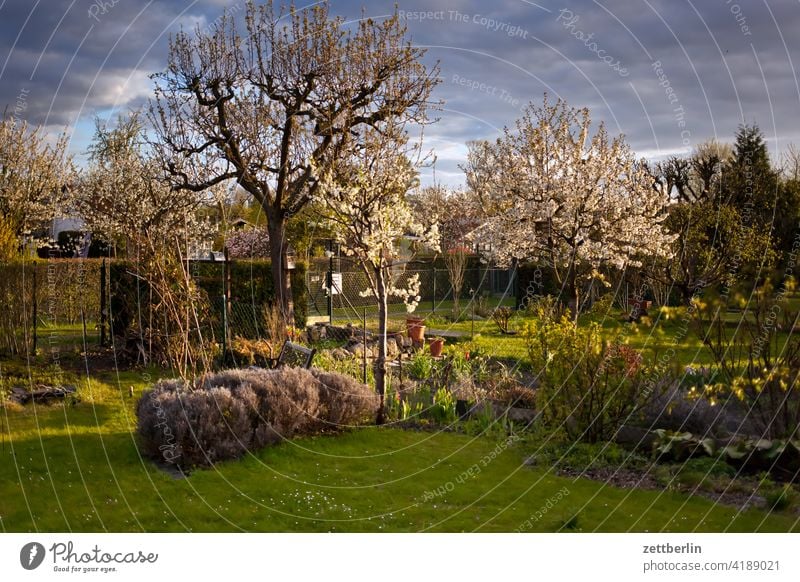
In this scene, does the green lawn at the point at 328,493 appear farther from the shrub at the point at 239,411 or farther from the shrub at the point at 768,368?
the shrub at the point at 768,368

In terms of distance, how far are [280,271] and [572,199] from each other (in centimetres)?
721

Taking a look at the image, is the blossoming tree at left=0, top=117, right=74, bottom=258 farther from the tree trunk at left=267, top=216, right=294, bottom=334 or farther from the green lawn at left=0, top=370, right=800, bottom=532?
the green lawn at left=0, top=370, right=800, bottom=532

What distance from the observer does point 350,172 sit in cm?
1168

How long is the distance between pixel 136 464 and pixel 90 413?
278 cm

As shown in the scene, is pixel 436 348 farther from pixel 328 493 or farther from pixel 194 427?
pixel 328 493

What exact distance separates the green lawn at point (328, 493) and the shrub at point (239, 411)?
22cm

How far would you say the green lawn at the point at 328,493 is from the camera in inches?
245

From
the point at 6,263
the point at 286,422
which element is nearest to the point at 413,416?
the point at 286,422

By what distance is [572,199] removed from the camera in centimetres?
1745

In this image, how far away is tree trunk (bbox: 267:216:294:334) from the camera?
57.8 ft

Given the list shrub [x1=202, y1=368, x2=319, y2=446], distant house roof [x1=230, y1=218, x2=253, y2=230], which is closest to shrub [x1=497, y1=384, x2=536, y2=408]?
shrub [x1=202, y1=368, x2=319, y2=446]

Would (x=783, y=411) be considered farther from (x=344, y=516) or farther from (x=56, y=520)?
(x=56, y=520)

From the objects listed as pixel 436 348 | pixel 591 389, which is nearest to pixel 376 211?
pixel 591 389

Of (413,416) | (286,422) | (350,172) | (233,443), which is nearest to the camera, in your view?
(233,443)
